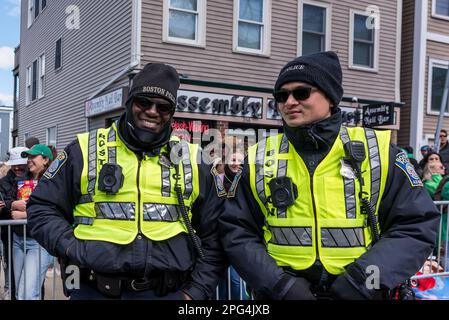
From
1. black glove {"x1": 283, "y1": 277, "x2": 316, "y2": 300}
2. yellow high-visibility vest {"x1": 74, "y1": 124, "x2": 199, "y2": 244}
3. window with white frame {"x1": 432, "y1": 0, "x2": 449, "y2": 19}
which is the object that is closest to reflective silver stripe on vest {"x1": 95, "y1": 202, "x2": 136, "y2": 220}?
yellow high-visibility vest {"x1": 74, "y1": 124, "x2": 199, "y2": 244}

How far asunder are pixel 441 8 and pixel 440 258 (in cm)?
1180

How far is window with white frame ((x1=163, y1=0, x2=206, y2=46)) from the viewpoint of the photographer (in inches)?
408

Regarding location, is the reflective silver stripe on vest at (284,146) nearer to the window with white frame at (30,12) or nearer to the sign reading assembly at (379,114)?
the sign reading assembly at (379,114)

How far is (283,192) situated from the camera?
217 cm

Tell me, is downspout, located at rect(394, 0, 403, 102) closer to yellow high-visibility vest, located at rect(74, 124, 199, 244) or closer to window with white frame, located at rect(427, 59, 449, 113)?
window with white frame, located at rect(427, 59, 449, 113)

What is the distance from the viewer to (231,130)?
11.0m

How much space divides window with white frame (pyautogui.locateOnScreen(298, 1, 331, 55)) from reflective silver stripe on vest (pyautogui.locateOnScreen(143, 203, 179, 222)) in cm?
1038

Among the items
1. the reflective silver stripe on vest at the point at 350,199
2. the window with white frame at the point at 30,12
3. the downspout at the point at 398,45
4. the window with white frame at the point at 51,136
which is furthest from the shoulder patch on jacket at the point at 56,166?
the window with white frame at the point at 30,12

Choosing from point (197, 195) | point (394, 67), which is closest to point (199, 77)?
point (394, 67)

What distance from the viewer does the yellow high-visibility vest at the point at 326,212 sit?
2.13 m

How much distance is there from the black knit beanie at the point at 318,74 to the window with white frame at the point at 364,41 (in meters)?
11.0

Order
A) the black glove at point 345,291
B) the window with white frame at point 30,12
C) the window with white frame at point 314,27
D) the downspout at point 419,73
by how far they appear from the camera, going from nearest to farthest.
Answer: the black glove at point 345,291 → the window with white frame at point 314,27 → the downspout at point 419,73 → the window with white frame at point 30,12

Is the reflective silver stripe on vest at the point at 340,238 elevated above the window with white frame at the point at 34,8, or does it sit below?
below
